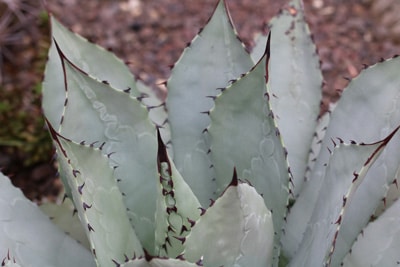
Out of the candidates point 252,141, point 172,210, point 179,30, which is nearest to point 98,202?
point 172,210

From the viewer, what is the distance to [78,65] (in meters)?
1.07

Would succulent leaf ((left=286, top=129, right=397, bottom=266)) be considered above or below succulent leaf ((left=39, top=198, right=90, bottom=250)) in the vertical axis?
above

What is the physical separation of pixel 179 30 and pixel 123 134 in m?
1.43

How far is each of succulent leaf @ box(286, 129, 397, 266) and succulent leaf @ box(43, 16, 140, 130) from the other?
410 millimetres

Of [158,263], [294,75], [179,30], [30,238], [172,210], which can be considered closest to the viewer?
[158,263]

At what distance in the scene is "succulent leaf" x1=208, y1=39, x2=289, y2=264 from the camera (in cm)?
92

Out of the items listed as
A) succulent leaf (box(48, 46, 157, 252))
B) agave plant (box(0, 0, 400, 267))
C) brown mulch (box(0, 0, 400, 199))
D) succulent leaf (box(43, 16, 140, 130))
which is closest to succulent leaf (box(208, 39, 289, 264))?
agave plant (box(0, 0, 400, 267))

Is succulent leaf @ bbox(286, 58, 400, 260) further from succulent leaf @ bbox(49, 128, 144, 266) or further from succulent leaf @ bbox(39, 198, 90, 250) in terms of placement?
succulent leaf @ bbox(39, 198, 90, 250)

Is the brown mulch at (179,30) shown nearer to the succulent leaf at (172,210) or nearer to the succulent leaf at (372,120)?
the succulent leaf at (372,120)

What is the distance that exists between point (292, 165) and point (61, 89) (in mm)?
407

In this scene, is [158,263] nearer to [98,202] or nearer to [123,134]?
[98,202]

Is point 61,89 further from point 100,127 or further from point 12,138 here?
point 12,138

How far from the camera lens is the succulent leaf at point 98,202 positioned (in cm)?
86

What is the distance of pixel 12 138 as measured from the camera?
6.68 feet
